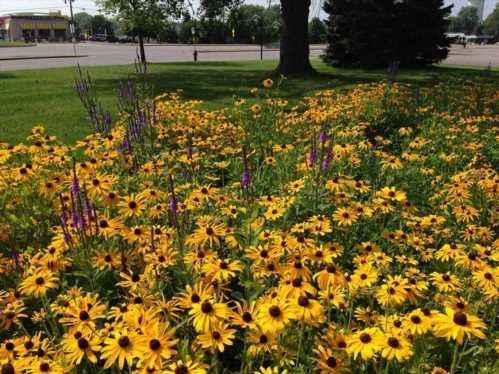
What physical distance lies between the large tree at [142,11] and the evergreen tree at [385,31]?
8357 mm

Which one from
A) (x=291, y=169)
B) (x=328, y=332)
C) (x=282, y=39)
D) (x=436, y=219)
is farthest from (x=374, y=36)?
(x=328, y=332)

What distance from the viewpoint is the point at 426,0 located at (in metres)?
22.7

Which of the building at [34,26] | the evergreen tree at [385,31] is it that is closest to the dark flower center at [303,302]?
the evergreen tree at [385,31]

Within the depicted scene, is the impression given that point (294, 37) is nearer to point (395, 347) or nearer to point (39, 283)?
point (39, 283)

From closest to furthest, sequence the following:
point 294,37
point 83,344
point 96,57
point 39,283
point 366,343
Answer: point 83,344, point 366,343, point 39,283, point 294,37, point 96,57

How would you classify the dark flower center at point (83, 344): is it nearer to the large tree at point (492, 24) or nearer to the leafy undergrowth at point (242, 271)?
the leafy undergrowth at point (242, 271)

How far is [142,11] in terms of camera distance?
2373 cm

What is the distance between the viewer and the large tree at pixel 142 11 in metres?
22.2

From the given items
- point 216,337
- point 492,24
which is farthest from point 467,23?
point 216,337

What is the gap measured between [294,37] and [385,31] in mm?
7216

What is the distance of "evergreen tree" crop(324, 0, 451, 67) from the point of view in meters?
22.7

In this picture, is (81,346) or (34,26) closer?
(81,346)

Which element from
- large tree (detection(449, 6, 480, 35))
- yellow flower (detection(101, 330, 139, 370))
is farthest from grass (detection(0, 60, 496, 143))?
large tree (detection(449, 6, 480, 35))

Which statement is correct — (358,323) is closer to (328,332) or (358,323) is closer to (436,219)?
(328,332)
